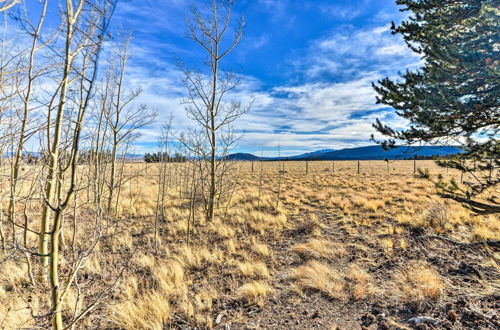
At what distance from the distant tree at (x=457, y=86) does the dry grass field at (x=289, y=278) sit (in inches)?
60.9

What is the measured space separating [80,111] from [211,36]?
621 centimetres

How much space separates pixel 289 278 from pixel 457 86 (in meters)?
4.00

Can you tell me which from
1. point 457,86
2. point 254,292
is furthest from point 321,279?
point 457,86

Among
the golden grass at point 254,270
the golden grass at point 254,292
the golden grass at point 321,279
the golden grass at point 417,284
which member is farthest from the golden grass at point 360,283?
the golden grass at point 254,270

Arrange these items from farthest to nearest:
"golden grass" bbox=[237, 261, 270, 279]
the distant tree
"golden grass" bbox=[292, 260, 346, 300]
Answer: "golden grass" bbox=[237, 261, 270, 279] → "golden grass" bbox=[292, 260, 346, 300] → the distant tree

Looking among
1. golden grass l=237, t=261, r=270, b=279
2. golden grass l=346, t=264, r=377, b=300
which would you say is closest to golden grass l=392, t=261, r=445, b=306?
golden grass l=346, t=264, r=377, b=300

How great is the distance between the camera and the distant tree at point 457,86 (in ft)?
9.05

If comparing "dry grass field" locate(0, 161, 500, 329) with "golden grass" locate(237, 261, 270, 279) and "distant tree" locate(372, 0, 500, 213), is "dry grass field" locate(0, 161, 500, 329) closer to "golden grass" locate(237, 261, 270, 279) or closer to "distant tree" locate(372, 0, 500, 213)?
"golden grass" locate(237, 261, 270, 279)

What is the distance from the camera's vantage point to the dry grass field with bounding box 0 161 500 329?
9.80 ft

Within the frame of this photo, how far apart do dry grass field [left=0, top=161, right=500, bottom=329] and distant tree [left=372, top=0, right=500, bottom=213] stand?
1.55 meters

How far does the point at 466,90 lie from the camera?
2947 millimetres

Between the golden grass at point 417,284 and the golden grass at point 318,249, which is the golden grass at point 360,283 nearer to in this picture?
the golden grass at point 417,284

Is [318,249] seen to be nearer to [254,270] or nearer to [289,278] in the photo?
[289,278]

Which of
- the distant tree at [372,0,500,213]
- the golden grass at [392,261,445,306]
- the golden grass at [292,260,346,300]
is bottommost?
the golden grass at [292,260,346,300]
